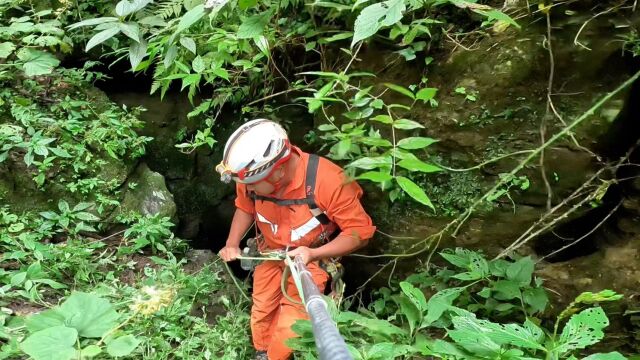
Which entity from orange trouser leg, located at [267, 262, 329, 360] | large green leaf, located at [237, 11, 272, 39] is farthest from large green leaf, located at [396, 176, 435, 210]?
orange trouser leg, located at [267, 262, 329, 360]

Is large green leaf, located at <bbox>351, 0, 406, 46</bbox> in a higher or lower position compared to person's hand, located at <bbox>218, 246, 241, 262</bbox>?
higher

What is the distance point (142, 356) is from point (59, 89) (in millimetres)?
2726

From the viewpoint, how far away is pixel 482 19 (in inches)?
118

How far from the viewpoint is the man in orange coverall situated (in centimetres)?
280

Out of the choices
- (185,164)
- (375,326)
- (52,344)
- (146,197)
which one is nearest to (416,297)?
(375,326)

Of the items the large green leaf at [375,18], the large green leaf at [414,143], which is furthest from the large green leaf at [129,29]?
the large green leaf at [414,143]

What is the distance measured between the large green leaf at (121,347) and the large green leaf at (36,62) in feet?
7.86

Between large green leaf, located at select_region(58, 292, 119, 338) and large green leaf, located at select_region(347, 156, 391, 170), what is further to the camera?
large green leaf, located at select_region(347, 156, 391, 170)

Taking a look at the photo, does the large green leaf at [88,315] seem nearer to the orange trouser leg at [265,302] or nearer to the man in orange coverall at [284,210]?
the man in orange coverall at [284,210]

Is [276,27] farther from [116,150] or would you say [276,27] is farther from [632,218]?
[632,218]

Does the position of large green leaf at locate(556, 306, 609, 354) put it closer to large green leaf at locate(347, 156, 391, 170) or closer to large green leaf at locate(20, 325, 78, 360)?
large green leaf at locate(347, 156, 391, 170)

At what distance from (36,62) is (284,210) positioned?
7.02ft

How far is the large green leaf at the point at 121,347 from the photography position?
1886mm

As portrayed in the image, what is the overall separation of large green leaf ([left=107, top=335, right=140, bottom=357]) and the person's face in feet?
3.99
